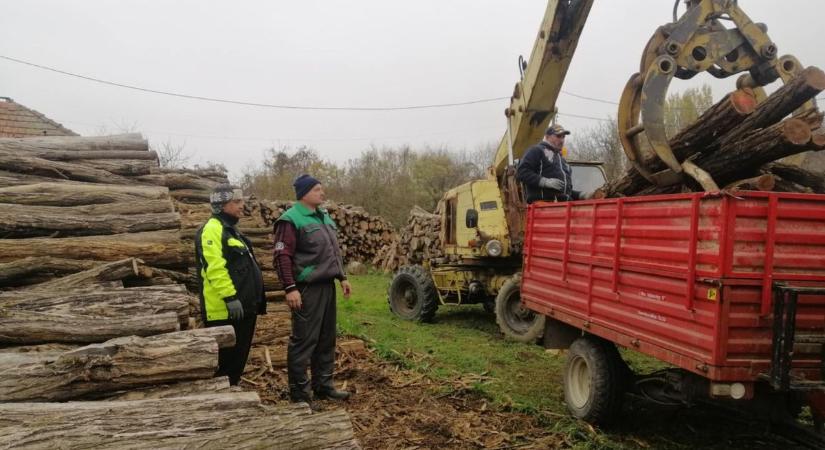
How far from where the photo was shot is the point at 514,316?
26.0 feet

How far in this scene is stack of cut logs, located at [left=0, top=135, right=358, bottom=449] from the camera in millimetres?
2617

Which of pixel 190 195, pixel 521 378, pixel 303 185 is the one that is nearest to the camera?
pixel 303 185

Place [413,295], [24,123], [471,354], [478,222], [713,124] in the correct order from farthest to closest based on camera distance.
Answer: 1. [24,123]
2. [413,295]
3. [478,222]
4. [471,354]
5. [713,124]

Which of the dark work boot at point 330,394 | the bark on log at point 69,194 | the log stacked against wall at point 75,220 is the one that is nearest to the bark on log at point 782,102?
the dark work boot at point 330,394

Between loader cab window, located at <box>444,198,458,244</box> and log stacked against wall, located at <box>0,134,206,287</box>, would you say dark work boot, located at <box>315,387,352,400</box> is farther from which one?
loader cab window, located at <box>444,198,458,244</box>

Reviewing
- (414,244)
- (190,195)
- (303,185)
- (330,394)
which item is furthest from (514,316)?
(414,244)

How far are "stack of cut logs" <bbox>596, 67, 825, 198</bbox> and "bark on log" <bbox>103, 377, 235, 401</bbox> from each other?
3.74m

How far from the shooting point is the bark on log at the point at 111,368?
116 inches

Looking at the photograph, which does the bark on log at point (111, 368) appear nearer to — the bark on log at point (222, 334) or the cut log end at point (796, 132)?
the bark on log at point (222, 334)

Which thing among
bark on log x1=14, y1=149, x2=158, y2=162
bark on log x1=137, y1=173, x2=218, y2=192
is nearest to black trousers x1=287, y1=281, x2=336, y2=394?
bark on log x1=14, y1=149, x2=158, y2=162

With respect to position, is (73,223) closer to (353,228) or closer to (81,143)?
(81,143)

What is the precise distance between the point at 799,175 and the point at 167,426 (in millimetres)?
4733

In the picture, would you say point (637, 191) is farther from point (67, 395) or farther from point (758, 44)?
point (67, 395)

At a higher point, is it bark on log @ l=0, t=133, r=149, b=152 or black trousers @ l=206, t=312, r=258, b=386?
bark on log @ l=0, t=133, r=149, b=152
